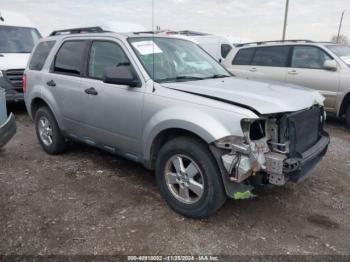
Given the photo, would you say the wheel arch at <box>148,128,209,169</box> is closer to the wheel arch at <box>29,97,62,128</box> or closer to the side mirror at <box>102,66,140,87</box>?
the side mirror at <box>102,66,140,87</box>

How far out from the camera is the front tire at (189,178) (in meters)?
3.12

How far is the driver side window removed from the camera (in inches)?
288

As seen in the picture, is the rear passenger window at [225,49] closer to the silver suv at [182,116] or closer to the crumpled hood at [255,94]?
the silver suv at [182,116]

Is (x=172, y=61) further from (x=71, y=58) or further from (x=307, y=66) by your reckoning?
(x=307, y=66)

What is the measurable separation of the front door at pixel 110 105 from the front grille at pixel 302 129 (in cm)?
153

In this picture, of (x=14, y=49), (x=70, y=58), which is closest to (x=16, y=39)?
(x=14, y=49)

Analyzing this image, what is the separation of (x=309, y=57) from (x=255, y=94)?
193 inches

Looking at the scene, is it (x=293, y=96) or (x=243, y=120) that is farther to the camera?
(x=293, y=96)

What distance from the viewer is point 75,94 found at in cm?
452

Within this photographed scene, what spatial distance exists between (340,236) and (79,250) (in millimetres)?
2366

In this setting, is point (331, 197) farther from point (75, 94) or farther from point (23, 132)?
point (23, 132)

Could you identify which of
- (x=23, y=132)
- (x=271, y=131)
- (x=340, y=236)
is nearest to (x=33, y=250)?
(x=271, y=131)

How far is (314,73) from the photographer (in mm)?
7328

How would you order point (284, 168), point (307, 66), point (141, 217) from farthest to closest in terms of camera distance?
point (307, 66) < point (141, 217) < point (284, 168)
